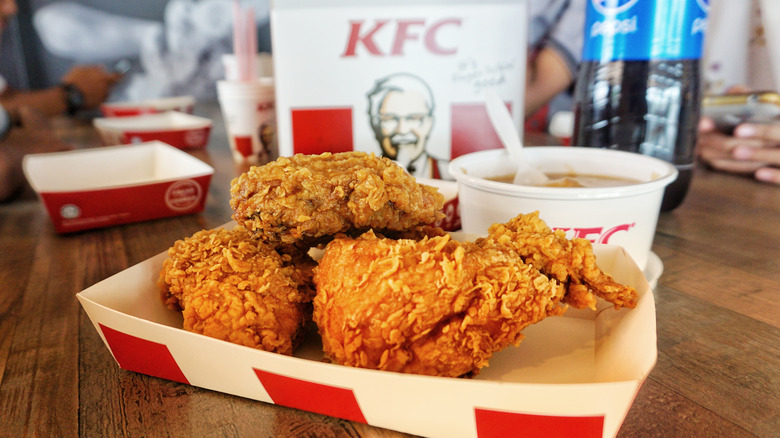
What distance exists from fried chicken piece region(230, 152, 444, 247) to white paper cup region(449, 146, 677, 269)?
0.18 metres

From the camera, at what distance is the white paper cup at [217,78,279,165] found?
1.82 metres

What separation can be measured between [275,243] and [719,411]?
1.88 feet

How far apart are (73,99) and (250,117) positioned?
120 inches

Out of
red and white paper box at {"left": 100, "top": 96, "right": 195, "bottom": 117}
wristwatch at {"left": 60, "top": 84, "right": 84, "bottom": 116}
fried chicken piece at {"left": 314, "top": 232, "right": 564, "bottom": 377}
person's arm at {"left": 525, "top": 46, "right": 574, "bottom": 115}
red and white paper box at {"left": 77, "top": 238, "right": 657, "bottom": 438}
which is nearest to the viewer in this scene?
red and white paper box at {"left": 77, "top": 238, "right": 657, "bottom": 438}

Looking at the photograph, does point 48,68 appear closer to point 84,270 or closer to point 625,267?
point 84,270

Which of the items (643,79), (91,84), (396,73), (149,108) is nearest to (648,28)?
(643,79)

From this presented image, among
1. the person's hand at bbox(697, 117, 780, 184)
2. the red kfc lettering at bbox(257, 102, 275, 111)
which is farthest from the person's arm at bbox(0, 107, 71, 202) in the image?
the person's hand at bbox(697, 117, 780, 184)

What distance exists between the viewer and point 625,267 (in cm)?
71

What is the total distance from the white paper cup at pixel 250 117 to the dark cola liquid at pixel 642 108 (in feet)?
3.62

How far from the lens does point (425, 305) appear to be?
0.56 meters

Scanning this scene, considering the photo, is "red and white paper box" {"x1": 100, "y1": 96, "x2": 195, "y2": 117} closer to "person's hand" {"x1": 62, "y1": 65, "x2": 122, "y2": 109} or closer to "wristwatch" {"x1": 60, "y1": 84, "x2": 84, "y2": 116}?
"wristwatch" {"x1": 60, "y1": 84, "x2": 84, "y2": 116}

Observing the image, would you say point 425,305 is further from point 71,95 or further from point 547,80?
point 71,95

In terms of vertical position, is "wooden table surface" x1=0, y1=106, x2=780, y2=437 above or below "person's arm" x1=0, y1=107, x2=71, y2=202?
below

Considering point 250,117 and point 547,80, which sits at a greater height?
point 547,80
